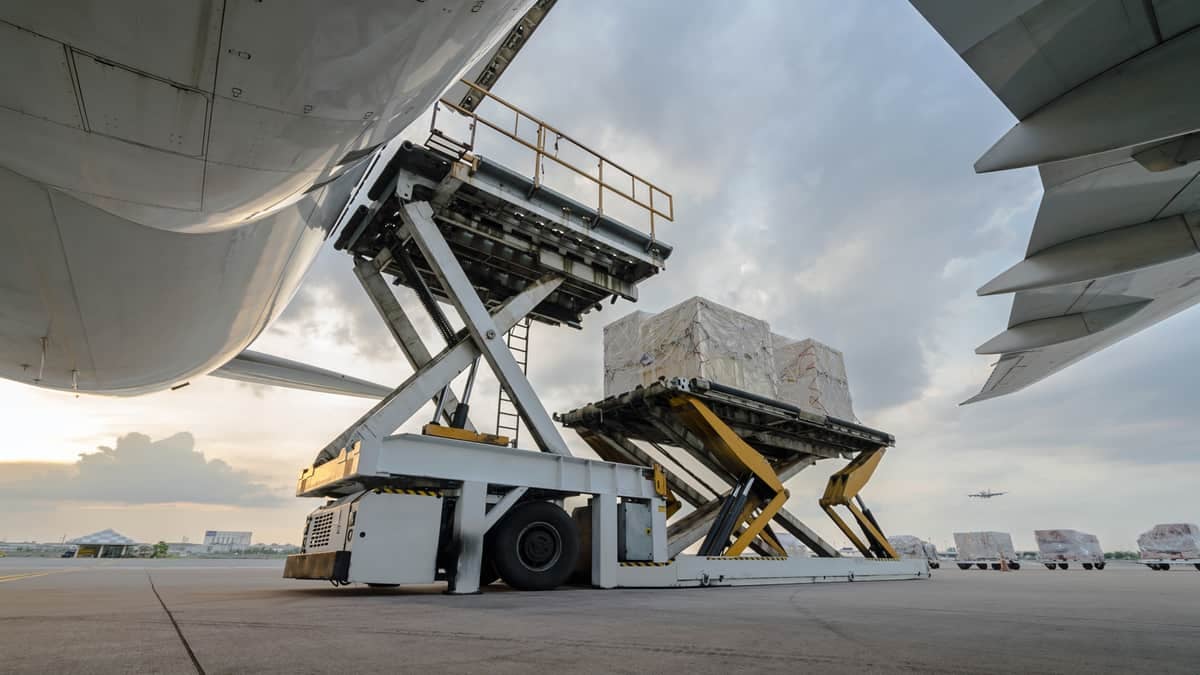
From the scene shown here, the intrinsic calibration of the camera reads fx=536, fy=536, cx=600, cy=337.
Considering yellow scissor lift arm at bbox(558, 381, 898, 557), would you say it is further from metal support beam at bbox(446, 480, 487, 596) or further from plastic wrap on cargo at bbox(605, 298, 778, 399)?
metal support beam at bbox(446, 480, 487, 596)

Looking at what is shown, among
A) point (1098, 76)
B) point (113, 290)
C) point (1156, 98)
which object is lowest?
point (113, 290)

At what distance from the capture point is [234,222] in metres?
2.35

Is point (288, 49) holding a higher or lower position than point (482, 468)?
higher

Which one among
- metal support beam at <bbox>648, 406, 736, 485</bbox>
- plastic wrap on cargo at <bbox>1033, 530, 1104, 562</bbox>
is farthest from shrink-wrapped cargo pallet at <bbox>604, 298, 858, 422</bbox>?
plastic wrap on cargo at <bbox>1033, 530, 1104, 562</bbox>

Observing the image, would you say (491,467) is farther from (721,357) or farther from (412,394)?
(721,357)

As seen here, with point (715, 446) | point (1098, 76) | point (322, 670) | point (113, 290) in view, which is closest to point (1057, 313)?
point (1098, 76)

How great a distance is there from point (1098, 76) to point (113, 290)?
723cm

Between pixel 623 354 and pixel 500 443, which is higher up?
pixel 623 354

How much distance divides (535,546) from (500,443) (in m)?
1.47

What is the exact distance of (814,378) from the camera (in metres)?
13.2

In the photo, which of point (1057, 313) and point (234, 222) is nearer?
point (234, 222)

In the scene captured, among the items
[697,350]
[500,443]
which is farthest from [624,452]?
[500,443]

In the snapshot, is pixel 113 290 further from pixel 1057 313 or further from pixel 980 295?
pixel 1057 313

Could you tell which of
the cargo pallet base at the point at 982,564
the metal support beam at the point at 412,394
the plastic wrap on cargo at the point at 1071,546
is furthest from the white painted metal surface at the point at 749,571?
the plastic wrap on cargo at the point at 1071,546
